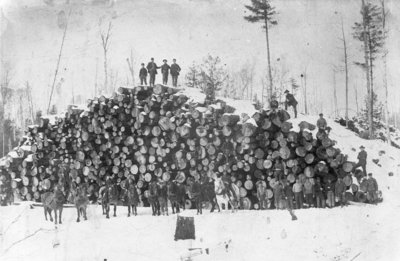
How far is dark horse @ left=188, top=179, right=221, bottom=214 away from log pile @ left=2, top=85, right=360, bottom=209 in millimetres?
328

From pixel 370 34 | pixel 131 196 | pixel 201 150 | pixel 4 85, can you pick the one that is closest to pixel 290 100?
pixel 370 34

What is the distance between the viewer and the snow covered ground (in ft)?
31.8

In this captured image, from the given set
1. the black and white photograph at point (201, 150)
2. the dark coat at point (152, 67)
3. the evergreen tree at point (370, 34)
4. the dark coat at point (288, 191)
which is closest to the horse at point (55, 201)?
the black and white photograph at point (201, 150)

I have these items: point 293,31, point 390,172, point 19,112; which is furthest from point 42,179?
point 19,112

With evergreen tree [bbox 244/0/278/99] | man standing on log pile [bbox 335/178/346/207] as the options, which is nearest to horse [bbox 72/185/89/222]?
man standing on log pile [bbox 335/178/346/207]

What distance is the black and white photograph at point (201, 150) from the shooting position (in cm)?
1096

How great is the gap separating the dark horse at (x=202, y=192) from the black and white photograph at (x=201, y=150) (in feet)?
0.11

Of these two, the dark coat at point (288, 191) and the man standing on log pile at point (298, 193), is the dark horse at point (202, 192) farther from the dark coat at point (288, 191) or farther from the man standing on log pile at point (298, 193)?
the man standing on log pile at point (298, 193)

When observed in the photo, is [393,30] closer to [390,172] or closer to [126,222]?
[390,172]

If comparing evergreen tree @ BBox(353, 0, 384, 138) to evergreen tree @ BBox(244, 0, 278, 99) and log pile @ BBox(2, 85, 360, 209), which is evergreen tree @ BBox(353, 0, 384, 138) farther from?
log pile @ BBox(2, 85, 360, 209)

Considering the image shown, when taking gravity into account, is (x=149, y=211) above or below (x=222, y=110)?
below

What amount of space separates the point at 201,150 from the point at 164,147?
1404 millimetres

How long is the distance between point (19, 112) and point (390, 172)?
107 ft

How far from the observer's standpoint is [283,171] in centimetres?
Answer: 1254
